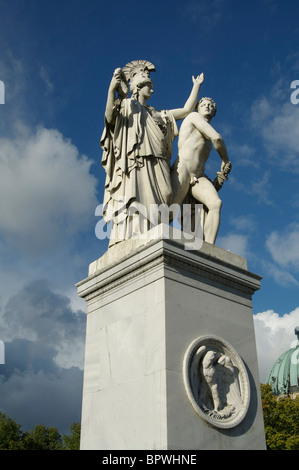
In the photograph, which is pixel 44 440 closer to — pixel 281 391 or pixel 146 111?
pixel 281 391

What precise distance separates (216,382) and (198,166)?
4304 mm

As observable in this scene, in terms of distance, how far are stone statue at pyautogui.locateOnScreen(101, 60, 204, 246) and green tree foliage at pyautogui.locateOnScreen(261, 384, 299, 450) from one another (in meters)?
28.3

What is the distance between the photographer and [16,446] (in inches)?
1689

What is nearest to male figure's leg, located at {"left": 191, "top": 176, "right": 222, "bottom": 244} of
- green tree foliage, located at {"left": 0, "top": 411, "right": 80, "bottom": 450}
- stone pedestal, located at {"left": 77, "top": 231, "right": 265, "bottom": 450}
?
stone pedestal, located at {"left": 77, "top": 231, "right": 265, "bottom": 450}

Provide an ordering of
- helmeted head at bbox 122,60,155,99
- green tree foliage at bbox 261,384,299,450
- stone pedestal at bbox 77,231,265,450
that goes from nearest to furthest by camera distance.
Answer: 1. stone pedestal at bbox 77,231,265,450
2. helmeted head at bbox 122,60,155,99
3. green tree foliage at bbox 261,384,299,450

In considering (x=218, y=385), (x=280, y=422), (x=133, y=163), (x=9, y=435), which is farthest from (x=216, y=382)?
(x=9, y=435)

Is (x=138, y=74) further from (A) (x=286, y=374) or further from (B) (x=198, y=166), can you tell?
(A) (x=286, y=374)

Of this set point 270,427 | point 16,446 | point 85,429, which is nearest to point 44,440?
point 16,446

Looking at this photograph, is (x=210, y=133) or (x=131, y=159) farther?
(x=210, y=133)

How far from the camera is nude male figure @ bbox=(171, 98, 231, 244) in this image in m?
8.63

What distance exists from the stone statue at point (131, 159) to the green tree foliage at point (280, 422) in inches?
1113

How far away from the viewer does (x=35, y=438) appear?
46.8 m

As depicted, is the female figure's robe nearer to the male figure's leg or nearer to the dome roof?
the male figure's leg
